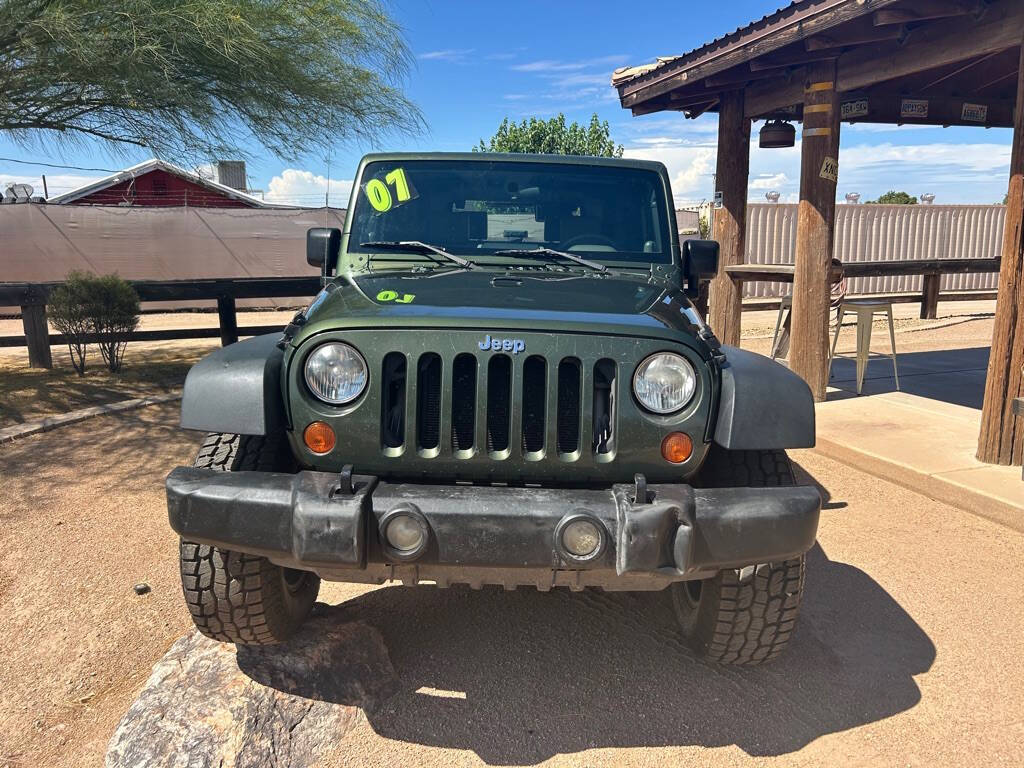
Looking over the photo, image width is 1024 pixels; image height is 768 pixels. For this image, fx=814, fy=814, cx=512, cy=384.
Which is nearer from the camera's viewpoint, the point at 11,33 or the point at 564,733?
the point at 564,733

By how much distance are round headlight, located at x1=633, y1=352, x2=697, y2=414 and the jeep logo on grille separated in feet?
1.17

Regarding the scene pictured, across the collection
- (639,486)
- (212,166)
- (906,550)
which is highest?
(212,166)

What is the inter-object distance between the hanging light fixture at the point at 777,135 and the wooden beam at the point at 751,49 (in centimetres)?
142

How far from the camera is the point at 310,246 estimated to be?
12.1 feet

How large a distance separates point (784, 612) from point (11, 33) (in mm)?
6733

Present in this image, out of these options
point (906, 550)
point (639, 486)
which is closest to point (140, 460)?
point (639, 486)

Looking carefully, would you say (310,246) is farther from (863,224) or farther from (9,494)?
(863,224)

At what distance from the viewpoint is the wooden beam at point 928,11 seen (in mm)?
5070

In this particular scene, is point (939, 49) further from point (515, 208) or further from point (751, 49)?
point (515, 208)

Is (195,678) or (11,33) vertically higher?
(11,33)

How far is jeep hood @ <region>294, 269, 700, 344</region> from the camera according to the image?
2.44m

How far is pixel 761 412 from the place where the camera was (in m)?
2.42

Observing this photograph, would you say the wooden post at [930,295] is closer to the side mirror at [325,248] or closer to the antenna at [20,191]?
the side mirror at [325,248]

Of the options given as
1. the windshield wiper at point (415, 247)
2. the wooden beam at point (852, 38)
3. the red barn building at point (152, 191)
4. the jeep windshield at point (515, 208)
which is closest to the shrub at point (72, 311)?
the jeep windshield at point (515, 208)
